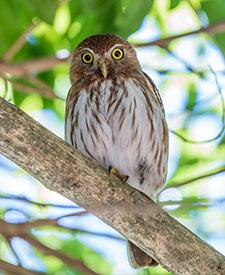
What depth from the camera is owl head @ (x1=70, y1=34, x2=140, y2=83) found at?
3779mm

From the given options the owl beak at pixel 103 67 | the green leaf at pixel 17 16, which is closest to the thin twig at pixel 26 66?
the green leaf at pixel 17 16

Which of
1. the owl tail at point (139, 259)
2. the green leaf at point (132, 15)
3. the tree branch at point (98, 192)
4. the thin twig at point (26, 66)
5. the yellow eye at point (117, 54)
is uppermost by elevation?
the yellow eye at point (117, 54)

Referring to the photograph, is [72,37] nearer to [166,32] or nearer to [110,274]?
[166,32]

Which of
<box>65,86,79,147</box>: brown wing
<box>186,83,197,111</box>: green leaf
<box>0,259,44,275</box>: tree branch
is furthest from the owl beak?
<box>0,259,44,275</box>: tree branch

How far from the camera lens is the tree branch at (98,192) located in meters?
2.74

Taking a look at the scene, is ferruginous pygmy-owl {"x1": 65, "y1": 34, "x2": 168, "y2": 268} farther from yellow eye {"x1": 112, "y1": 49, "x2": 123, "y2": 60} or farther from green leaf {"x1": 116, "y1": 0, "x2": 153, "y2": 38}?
green leaf {"x1": 116, "y1": 0, "x2": 153, "y2": 38}

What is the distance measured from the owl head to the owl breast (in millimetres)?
114

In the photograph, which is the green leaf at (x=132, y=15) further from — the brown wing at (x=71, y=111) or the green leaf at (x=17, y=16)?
the brown wing at (x=71, y=111)

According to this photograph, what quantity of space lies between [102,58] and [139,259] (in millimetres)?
1402

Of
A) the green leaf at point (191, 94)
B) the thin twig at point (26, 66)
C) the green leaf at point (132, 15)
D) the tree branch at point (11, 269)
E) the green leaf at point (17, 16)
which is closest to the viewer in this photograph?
the tree branch at point (11, 269)

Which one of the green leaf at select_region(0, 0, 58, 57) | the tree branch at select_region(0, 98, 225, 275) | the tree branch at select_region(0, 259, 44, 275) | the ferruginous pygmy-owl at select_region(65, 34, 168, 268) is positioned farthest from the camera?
the ferruginous pygmy-owl at select_region(65, 34, 168, 268)

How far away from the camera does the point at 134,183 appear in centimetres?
387

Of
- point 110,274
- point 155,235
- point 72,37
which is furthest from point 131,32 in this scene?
point 110,274

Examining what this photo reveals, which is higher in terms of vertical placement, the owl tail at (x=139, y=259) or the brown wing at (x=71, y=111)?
the brown wing at (x=71, y=111)
